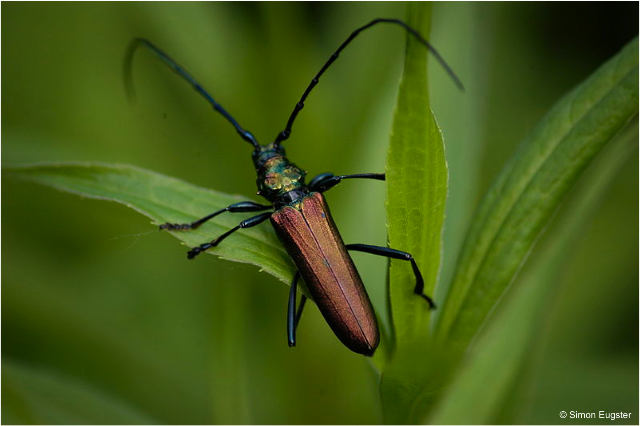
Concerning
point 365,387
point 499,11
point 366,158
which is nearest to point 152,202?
point 366,158

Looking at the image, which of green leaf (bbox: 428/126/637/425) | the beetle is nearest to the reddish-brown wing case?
the beetle

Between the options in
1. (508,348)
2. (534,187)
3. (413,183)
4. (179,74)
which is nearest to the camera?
(508,348)

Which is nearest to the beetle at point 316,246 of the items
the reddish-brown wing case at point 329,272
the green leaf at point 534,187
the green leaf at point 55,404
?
the reddish-brown wing case at point 329,272

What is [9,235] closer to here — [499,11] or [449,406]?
[449,406]

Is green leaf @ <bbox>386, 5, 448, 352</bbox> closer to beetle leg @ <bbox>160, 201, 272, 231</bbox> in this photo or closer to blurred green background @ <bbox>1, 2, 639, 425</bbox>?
blurred green background @ <bbox>1, 2, 639, 425</bbox>

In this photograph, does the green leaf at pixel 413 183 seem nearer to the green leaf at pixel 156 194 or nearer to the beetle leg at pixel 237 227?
the green leaf at pixel 156 194

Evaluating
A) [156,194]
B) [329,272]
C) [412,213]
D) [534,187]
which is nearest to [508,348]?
[412,213]

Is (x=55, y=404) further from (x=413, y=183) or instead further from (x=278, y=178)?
(x=413, y=183)
